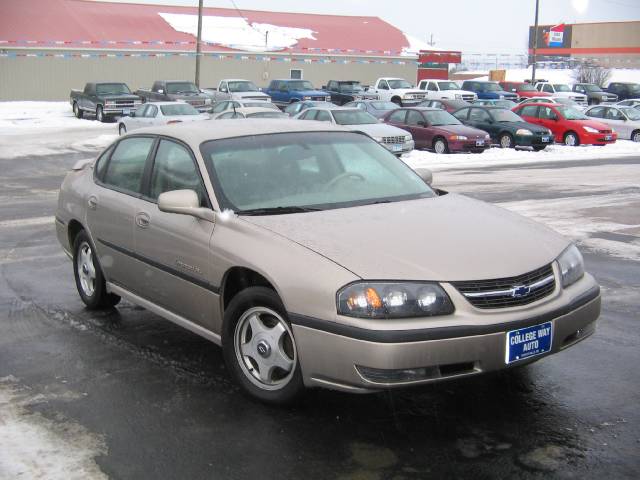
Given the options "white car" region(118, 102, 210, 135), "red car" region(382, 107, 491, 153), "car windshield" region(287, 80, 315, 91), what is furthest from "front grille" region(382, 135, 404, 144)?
"car windshield" region(287, 80, 315, 91)

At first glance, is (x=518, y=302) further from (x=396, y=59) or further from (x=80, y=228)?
(x=396, y=59)

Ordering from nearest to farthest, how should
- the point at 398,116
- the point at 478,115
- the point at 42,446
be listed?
the point at 42,446 < the point at 398,116 < the point at 478,115

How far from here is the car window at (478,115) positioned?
88.6ft

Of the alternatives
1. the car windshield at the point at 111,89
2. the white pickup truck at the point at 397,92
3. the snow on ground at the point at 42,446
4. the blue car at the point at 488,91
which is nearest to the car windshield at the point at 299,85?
the white pickup truck at the point at 397,92

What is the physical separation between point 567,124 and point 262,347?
24.8m

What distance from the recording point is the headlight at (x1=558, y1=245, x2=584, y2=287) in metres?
4.78

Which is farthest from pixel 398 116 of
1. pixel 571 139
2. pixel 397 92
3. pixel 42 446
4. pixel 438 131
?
pixel 42 446

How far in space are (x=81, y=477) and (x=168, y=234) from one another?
185 centimetres

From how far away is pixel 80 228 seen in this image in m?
6.93

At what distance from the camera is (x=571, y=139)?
1086 inches

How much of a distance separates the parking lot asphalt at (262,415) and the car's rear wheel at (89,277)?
110 millimetres

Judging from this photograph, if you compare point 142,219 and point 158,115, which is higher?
point 158,115

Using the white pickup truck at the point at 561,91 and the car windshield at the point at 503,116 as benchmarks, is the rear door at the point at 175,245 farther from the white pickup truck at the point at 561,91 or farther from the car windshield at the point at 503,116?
the white pickup truck at the point at 561,91

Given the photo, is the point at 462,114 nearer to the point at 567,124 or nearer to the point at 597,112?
the point at 567,124
